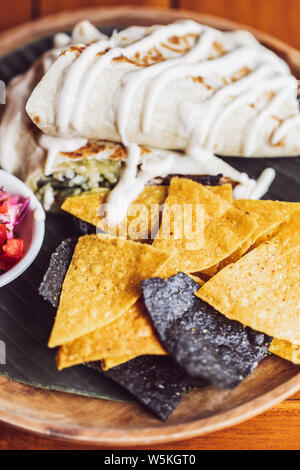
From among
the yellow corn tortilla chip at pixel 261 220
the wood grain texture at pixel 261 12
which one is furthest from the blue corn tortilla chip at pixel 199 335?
the wood grain texture at pixel 261 12

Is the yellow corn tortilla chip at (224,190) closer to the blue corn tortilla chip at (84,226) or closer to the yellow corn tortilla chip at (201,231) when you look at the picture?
the yellow corn tortilla chip at (201,231)

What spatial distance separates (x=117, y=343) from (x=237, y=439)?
1.72ft

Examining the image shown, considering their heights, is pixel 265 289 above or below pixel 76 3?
below

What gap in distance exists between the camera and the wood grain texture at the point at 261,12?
294 cm

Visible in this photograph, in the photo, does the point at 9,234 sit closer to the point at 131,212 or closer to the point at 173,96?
the point at 131,212

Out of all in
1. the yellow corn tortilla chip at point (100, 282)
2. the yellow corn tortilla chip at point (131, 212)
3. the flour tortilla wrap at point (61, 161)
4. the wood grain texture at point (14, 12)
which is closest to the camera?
the yellow corn tortilla chip at point (100, 282)

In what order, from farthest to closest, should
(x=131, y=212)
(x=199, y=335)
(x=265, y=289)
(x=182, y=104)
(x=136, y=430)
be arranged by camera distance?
(x=182, y=104) < (x=131, y=212) < (x=265, y=289) < (x=199, y=335) < (x=136, y=430)

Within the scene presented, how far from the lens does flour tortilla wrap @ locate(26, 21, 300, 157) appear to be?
2.08 metres

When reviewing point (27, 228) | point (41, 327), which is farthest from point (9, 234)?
point (41, 327)

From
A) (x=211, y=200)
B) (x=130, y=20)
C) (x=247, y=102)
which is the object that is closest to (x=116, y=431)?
(x=211, y=200)

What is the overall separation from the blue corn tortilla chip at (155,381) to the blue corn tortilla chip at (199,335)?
0.12 m

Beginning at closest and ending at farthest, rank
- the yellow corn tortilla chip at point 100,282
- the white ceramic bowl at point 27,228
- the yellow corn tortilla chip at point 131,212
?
the yellow corn tortilla chip at point 100,282 → the white ceramic bowl at point 27,228 → the yellow corn tortilla chip at point 131,212

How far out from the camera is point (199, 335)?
65.7 inches

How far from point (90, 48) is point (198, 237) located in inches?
35.3
